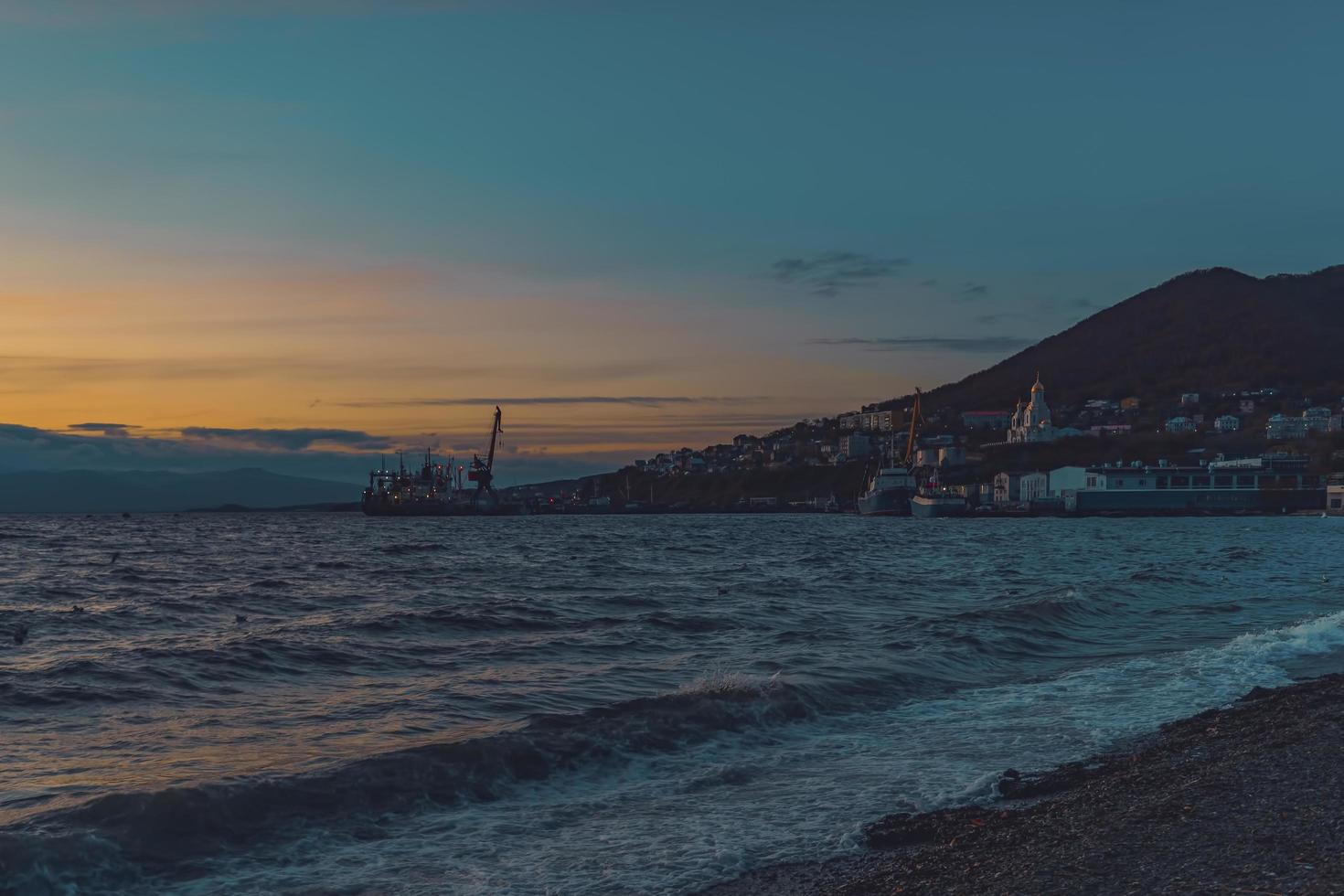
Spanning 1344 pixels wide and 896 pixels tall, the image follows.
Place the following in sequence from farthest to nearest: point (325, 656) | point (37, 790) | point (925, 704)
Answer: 1. point (325, 656)
2. point (925, 704)
3. point (37, 790)

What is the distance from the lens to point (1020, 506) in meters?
166

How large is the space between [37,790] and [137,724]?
10.9 ft

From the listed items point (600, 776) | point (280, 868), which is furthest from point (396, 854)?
point (600, 776)

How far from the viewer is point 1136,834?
764cm

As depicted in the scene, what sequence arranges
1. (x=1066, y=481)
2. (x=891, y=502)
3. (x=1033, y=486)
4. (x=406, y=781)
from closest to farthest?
(x=406, y=781), (x=1066, y=481), (x=891, y=502), (x=1033, y=486)

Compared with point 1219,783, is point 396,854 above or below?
below

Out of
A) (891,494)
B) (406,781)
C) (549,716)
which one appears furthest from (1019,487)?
(406,781)

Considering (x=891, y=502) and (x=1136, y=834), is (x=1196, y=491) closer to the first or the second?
(x=891, y=502)

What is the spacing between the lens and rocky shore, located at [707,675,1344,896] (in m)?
6.61

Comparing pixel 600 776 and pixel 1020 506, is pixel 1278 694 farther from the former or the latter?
pixel 1020 506

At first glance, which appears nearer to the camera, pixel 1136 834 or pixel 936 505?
pixel 1136 834

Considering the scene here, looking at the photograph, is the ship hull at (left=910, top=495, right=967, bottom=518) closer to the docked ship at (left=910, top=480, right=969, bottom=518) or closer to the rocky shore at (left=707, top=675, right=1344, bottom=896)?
the docked ship at (left=910, top=480, right=969, bottom=518)

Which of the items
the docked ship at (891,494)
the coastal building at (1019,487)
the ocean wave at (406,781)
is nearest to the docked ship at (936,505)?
the docked ship at (891,494)

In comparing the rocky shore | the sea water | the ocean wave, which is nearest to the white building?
the sea water
